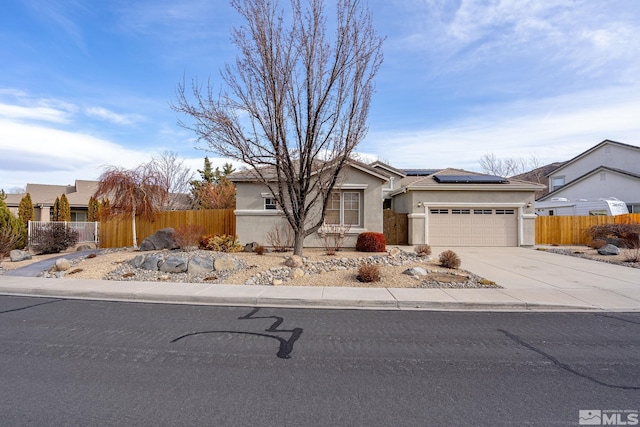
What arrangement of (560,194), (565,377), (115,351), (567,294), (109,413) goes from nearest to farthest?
1. (109,413)
2. (565,377)
3. (115,351)
4. (567,294)
5. (560,194)

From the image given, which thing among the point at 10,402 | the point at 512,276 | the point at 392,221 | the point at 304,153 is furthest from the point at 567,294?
the point at 392,221

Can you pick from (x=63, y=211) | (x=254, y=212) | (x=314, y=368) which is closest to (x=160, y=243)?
(x=254, y=212)

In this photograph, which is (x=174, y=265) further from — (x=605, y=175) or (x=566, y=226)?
(x=605, y=175)

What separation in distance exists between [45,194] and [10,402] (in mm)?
41573

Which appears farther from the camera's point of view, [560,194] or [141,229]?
[560,194]

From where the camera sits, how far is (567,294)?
32.1 ft

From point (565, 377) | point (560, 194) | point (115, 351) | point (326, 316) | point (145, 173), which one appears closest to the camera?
point (565, 377)

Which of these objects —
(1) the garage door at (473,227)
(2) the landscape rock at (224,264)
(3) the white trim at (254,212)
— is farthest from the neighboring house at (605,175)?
(2) the landscape rock at (224,264)

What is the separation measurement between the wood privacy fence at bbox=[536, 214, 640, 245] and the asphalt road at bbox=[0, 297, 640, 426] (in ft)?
59.9

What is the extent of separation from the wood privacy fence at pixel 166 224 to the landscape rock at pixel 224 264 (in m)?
7.71

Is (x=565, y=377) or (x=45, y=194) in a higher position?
(x=45, y=194)

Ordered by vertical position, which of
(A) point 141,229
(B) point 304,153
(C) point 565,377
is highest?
(B) point 304,153

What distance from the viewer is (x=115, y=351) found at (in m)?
5.72

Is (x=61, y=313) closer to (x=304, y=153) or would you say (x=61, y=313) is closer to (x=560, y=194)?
(x=304, y=153)
